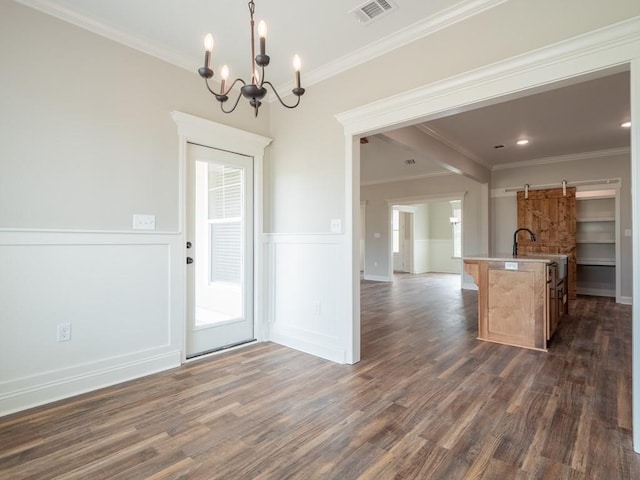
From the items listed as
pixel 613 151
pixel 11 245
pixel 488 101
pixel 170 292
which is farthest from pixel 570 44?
pixel 613 151

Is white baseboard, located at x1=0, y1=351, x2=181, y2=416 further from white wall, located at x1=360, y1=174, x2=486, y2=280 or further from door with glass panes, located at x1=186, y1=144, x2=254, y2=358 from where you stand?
white wall, located at x1=360, y1=174, x2=486, y2=280

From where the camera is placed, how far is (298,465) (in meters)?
1.72

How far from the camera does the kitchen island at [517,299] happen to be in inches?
137

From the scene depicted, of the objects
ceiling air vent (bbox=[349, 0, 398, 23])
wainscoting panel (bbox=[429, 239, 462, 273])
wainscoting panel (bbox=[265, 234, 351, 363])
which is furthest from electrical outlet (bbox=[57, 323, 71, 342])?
wainscoting panel (bbox=[429, 239, 462, 273])

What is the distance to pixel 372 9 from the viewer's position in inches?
95.3

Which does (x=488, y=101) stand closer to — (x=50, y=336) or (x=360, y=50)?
(x=360, y=50)

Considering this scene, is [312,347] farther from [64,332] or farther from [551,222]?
[551,222]

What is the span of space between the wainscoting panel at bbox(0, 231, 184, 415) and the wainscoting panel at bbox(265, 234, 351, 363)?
3.41 ft

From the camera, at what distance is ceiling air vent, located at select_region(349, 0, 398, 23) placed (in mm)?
2354

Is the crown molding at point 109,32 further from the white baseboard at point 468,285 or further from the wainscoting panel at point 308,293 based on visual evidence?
the white baseboard at point 468,285

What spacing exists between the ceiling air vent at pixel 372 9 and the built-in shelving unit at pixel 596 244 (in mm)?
6079

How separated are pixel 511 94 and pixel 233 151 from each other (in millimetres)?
2467

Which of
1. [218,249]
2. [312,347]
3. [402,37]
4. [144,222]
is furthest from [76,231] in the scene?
[402,37]

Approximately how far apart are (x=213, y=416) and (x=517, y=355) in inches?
113
